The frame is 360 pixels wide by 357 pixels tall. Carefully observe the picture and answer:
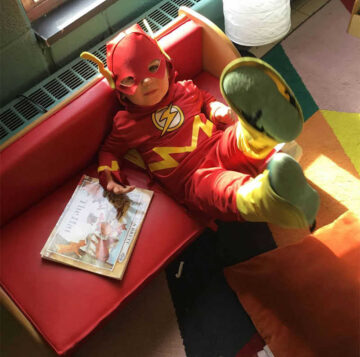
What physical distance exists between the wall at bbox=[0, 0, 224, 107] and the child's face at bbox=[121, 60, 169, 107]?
1.12ft

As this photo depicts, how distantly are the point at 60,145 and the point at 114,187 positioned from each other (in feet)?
0.68

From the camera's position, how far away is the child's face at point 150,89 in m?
1.30

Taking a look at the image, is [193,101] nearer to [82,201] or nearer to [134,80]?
[134,80]

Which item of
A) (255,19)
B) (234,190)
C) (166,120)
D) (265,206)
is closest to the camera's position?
(265,206)

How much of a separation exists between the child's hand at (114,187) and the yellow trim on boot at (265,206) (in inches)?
14.7

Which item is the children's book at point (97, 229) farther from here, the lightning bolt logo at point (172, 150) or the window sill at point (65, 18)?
the window sill at point (65, 18)

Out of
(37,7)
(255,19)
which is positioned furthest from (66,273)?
(255,19)

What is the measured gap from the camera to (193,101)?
1.45 m

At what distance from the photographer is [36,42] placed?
1.43 m

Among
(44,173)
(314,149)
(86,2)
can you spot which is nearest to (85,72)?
(86,2)

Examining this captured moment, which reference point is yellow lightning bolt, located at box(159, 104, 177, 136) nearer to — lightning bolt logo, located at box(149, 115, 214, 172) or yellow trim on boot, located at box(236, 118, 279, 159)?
lightning bolt logo, located at box(149, 115, 214, 172)

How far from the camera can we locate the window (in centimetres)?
146

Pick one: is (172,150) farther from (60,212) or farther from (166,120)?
(60,212)

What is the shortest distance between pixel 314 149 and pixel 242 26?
53 cm
